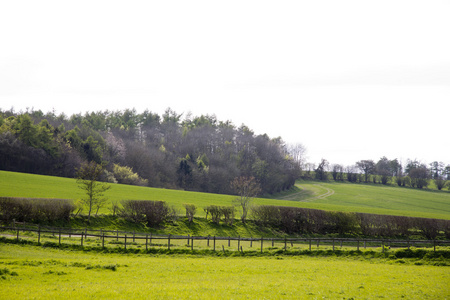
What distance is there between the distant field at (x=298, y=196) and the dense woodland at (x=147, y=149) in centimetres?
977

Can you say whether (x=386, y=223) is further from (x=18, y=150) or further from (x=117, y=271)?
(x=18, y=150)

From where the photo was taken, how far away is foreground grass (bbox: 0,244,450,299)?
47.1ft

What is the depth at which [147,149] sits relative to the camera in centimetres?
10925

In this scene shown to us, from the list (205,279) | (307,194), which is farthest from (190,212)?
(307,194)

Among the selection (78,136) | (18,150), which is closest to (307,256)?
(18,150)

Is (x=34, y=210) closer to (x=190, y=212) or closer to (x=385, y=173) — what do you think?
(x=190, y=212)

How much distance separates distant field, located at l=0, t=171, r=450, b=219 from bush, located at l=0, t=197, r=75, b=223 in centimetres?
629

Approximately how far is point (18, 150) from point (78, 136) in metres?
16.9

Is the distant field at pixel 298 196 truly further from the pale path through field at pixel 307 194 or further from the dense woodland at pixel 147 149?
the dense woodland at pixel 147 149

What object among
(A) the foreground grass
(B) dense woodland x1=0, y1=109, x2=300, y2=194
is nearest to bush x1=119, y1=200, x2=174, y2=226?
(A) the foreground grass

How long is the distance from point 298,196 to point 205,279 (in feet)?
308

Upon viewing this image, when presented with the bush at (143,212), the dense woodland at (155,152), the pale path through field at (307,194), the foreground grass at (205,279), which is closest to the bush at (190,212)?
the bush at (143,212)

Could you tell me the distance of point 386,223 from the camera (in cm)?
5181

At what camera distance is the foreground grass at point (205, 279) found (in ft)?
47.1
